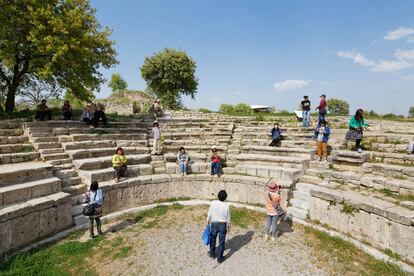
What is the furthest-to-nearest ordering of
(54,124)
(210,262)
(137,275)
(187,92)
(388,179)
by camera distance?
(187,92)
(54,124)
(388,179)
(210,262)
(137,275)

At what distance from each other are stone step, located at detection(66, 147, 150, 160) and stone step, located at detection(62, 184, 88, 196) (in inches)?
63.7

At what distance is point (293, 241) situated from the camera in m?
6.59

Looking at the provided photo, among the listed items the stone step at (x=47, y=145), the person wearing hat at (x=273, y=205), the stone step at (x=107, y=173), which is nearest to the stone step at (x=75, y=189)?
the stone step at (x=107, y=173)

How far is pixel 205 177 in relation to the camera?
9.99 metres

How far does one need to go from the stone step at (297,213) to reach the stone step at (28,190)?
23.9 ft

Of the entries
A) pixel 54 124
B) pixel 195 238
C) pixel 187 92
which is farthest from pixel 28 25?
pixel 187 92

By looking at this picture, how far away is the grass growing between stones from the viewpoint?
5320 millimetres

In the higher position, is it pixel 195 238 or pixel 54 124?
pixel 54 124

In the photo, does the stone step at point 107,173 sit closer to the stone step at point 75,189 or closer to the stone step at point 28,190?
the stone step at point 75,189

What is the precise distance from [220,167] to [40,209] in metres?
6.15

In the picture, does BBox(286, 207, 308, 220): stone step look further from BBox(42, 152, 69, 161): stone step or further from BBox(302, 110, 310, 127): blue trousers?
BBox(42, 152, 69, 161): stone step

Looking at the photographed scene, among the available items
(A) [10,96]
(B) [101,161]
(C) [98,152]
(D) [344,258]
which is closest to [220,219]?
(D) [344,258]

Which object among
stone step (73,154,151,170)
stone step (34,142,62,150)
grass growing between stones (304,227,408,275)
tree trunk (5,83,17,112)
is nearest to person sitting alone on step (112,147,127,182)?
stone step (73,154,151,170)

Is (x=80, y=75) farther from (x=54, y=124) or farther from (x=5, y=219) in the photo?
(x=5, y=219)
